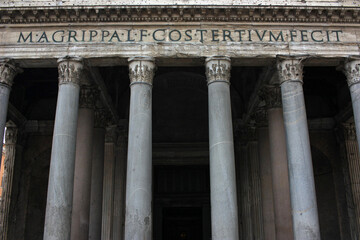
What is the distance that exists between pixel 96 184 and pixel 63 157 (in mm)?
3541

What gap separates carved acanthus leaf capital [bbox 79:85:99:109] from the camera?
41.8 ft

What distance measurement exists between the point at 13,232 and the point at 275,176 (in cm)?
1024

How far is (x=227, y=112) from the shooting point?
10.9 meters

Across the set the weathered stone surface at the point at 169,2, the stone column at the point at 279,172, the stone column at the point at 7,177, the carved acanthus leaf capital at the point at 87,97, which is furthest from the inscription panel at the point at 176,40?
the stone column at the point at 7,177

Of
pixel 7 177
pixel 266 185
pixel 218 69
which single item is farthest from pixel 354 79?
pixel 7 177

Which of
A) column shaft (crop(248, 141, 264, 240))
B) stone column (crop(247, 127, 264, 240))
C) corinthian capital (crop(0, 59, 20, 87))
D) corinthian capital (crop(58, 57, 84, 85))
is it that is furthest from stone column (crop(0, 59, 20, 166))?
column shaft (crop(248, 141, 264, 240))

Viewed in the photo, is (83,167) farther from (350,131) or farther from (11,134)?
(350,131)

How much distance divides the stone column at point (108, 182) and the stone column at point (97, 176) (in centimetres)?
126

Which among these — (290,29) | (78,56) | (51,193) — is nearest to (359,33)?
(290,29)

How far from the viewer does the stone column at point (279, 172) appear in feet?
38.8

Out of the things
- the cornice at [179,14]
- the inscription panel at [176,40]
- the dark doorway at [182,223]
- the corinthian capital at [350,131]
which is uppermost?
the cornice at [179,14]

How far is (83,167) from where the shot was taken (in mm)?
12109

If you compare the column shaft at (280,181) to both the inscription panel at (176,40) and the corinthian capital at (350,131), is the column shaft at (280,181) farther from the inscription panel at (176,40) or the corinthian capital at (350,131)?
the corinthian capital at (350,131)

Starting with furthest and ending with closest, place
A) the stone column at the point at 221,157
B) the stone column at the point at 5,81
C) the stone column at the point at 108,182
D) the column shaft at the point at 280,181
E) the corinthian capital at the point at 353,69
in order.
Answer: the stone column at the point at 108,182, the column shaft at the point at 280,181, the corinthian capital at the point at 353,69, the stone column at the point at 5,81, the stone column at the point at 221,157
